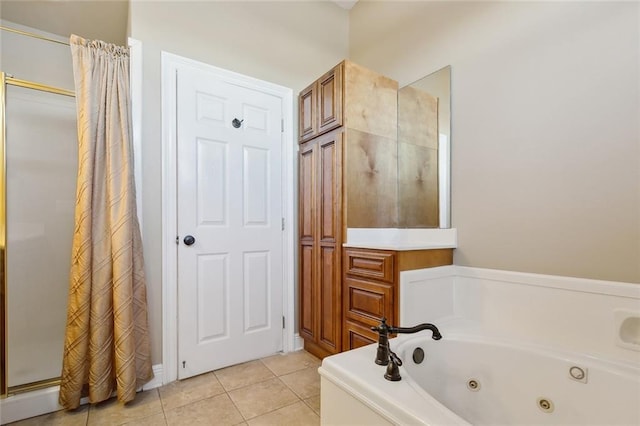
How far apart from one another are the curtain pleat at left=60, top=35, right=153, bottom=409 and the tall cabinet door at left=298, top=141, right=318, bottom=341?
3.82 ft

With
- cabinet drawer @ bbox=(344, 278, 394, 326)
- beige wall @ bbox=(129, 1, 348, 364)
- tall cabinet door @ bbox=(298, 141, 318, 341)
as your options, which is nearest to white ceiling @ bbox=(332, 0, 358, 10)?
beige wall @ bbox=(129, 1, 348, 364)

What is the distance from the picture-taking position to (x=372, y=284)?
1.87m

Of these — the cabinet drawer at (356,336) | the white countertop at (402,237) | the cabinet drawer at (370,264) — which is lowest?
the cabinet drawer at (356,336)

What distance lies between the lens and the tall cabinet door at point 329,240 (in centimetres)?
212

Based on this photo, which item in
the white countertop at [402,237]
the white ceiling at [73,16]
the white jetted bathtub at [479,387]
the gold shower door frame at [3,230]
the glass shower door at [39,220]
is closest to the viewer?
the white jetted bathtub at [479,387]

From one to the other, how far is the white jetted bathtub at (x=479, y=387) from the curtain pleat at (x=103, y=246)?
1.23 metres

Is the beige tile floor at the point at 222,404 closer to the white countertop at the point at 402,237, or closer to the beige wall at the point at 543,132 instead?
the white countertop at the point at 402,237

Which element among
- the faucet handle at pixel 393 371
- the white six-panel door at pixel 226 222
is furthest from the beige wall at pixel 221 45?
the faucet handle at pixel 393 371

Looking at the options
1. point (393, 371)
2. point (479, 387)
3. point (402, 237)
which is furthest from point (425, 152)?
point (393, 371)

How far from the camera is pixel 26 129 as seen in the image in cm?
215

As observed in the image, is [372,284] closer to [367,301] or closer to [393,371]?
[367,301]

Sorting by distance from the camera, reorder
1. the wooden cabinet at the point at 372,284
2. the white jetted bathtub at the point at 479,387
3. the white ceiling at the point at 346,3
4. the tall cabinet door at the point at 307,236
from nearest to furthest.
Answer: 1. the white jetted bathtub at the point at 479,387
2. the wooden cabinet at the point at 372,284
3. the tall cabinet door at the point at 307,236
4. the white ceiling at the point at 346,3

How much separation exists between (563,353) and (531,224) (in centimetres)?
63

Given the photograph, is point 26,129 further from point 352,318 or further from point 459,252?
point 459,252
